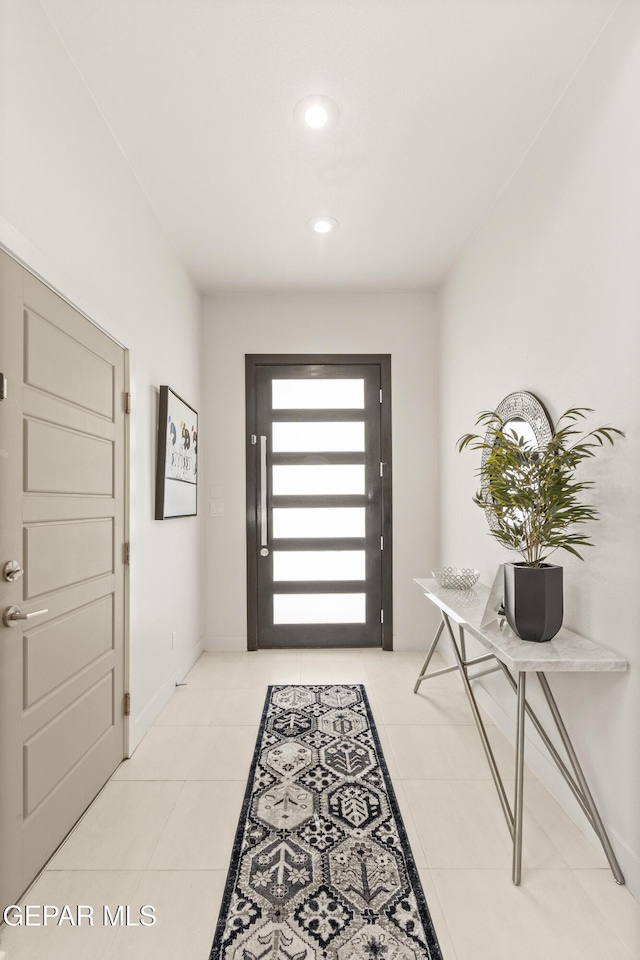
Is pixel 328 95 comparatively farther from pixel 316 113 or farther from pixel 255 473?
pixel 255 473

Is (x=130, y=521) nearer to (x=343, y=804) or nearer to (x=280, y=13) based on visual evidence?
(x=343, y=804)

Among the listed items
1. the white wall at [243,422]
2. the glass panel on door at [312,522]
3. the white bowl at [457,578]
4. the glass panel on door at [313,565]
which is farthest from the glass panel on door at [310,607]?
the white bowl at [457,578]

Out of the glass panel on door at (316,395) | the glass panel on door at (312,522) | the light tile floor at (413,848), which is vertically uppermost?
the glass panel on door at (316,395)

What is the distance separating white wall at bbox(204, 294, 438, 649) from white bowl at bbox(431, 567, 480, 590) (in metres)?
1.27

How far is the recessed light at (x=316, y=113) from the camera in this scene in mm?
2015

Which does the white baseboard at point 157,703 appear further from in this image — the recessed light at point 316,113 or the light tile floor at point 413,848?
the recessed light at point 316,113

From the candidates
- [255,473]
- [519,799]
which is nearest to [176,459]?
[255,473]

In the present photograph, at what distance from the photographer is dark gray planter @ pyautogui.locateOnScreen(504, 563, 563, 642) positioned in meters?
1.75

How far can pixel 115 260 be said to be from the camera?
88.9 inches

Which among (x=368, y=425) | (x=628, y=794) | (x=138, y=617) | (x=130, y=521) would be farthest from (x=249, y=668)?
(x=628, y=794)

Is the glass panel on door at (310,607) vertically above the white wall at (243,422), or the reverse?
the white wall at (243,422)

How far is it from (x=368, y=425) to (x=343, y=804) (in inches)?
105

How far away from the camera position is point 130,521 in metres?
2.43

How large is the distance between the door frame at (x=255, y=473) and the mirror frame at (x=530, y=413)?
1.46 m
